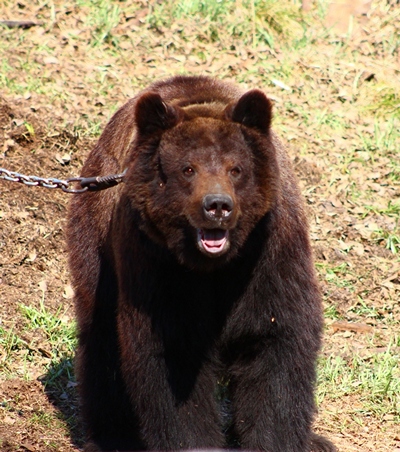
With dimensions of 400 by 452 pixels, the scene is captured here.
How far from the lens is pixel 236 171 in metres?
5.36

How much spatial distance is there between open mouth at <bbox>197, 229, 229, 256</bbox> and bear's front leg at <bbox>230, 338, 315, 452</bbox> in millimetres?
886

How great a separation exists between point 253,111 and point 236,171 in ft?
1.32

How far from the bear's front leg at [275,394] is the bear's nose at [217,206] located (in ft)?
3.69

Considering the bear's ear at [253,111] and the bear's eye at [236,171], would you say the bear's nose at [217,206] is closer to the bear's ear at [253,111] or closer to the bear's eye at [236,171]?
the bear's eye at [236,171]

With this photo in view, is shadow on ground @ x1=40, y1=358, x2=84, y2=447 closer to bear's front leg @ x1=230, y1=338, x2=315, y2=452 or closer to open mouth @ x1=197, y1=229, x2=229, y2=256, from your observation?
bear's front leg @ x1=230, y1=338, x2=315, y2=452

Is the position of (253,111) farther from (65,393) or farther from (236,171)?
(65,393)

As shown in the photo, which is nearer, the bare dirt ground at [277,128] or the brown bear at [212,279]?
the brown bear at [212,279]

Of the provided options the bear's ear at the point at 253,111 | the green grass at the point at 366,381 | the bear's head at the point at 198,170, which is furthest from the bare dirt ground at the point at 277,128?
the bear's ear at the point at 253,111

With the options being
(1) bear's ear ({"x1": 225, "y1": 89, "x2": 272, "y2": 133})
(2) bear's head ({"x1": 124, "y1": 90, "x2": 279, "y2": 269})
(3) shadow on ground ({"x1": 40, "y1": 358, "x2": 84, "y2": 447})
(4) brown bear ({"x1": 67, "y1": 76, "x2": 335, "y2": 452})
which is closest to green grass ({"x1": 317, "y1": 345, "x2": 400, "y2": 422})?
(4) brown bear ({"x1": 67, "y1": 76, "x2": 335, "y2": 452})

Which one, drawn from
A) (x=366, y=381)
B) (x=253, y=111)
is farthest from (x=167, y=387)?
(x=366, y=381)

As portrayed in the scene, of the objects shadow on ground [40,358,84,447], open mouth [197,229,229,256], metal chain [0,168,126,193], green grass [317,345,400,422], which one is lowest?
shadow on ground [40,358,84,447]

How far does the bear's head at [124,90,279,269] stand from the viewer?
5266mm

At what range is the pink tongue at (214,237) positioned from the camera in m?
5.20

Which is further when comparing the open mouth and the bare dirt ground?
the bare dirt ground
